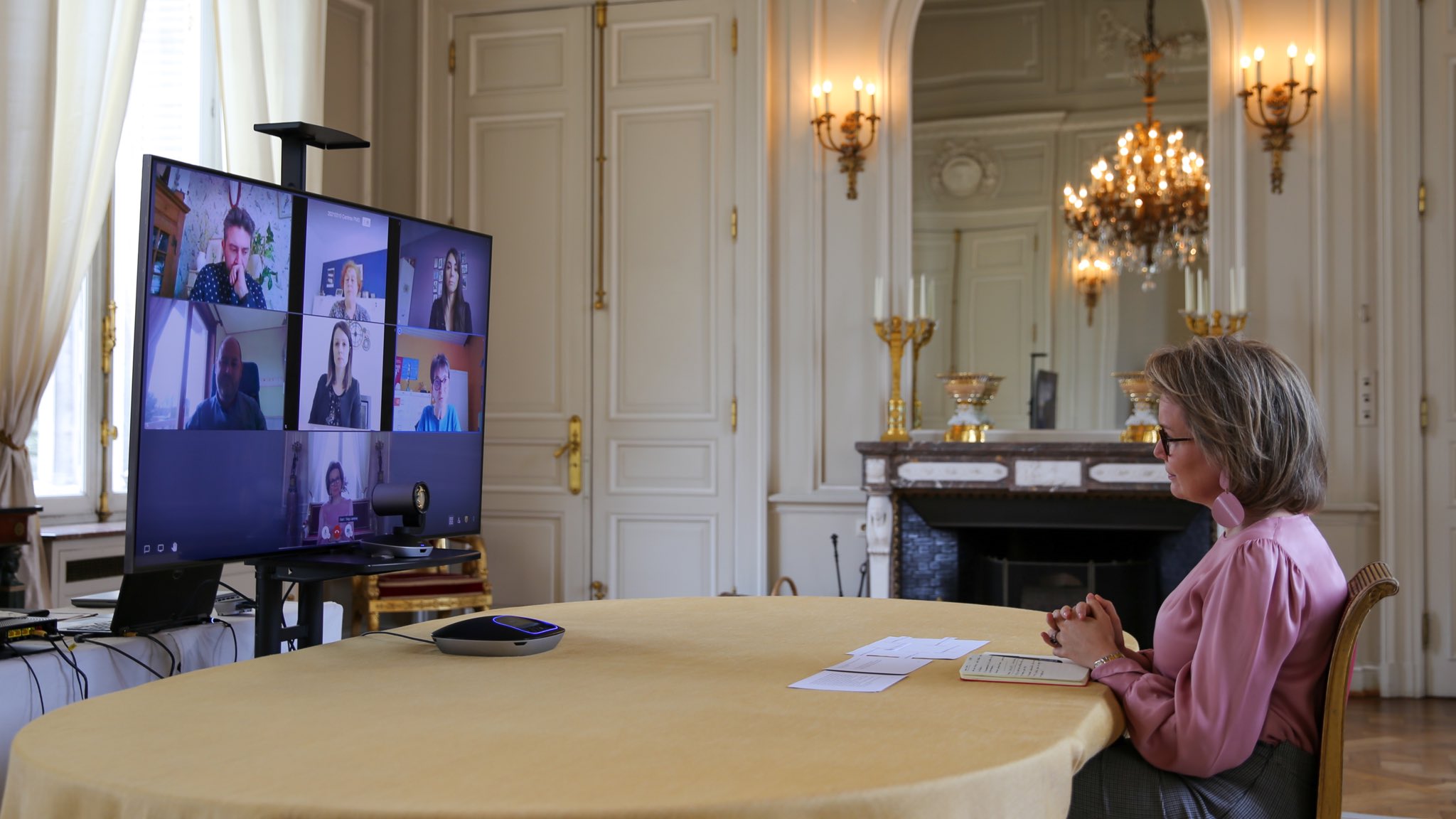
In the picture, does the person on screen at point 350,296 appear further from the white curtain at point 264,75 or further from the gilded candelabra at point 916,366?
the gilded candelabra at point 916,366

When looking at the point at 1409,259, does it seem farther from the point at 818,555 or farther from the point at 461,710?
the point at 461,710

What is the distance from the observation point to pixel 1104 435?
4891 millimetres

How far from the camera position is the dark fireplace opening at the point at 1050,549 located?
15.2ft

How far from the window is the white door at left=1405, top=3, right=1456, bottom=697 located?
4.73 m

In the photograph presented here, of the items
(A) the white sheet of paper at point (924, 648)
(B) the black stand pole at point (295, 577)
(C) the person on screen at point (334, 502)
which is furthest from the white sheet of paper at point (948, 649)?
(C) the person on screen at point (334, 502)

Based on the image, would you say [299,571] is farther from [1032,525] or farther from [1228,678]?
[1032,525]

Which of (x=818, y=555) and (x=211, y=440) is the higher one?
(x=211, y=440)

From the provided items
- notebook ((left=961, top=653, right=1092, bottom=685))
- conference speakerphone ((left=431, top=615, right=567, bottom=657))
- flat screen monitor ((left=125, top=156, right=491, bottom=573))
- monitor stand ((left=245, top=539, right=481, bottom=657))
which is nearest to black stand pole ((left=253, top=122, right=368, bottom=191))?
flat screen monitor ((left=125, top=156, right=491, bottom=573))

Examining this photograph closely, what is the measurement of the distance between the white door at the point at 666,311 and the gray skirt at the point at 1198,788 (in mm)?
3788

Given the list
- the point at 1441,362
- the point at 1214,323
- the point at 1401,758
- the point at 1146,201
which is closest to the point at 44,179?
the point at 1146,201

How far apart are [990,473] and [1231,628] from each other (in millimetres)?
3141

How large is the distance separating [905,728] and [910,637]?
24.5 inches

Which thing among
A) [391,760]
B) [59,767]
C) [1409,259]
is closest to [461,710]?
[391,760]

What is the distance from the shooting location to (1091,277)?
16.3ft
